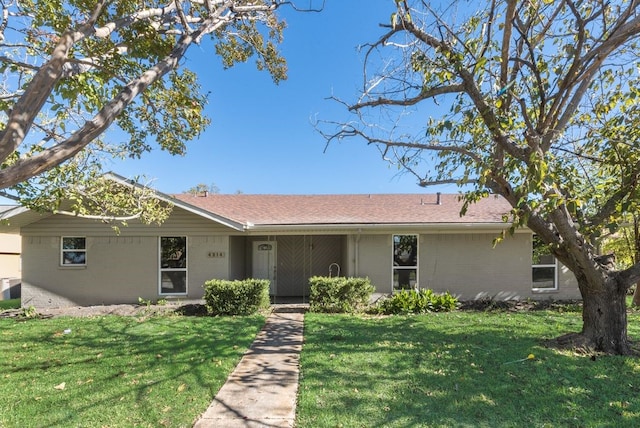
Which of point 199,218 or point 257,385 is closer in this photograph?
point 257,385

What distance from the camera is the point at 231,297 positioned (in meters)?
9.59

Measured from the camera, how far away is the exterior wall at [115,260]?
36.9 ft

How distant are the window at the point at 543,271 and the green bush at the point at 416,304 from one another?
142 inches

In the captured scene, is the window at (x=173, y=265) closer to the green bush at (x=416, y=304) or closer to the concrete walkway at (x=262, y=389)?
the concrete walkway at (x=262, y=389)

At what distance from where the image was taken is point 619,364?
5359 mm

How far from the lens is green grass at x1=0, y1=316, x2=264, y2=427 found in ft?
12.9

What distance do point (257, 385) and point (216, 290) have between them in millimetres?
5140

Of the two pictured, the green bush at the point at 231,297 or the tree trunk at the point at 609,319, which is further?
the green bush at the point at 231,297

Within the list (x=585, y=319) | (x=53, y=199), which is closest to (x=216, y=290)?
(x=53, y=199)

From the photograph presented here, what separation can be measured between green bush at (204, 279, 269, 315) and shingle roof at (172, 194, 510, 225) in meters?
2.33

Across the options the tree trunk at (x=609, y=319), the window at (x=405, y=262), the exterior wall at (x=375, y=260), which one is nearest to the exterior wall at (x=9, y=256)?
the exterior wall at (x=375, y=260)

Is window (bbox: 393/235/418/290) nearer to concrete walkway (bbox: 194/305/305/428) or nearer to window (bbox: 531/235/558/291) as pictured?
window (bbox: 531/235/558/291)

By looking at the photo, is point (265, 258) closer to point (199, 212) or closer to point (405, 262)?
point (199, 212)

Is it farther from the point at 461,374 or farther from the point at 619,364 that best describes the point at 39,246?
the point at 619,364
